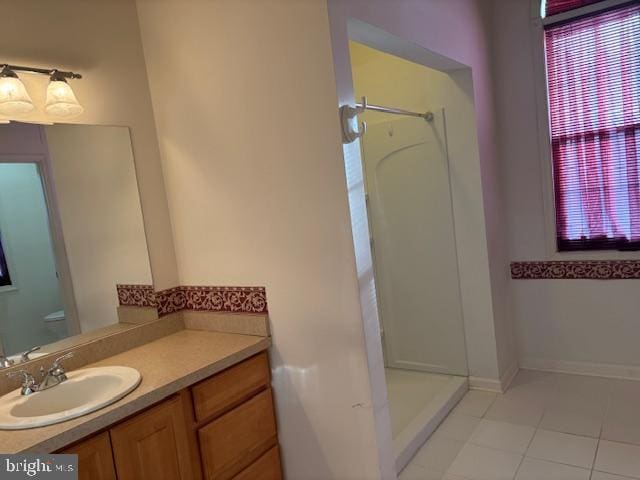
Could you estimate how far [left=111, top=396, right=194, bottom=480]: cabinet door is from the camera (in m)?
1.49

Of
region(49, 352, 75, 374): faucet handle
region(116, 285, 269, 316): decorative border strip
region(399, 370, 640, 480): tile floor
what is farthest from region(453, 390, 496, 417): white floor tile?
region(49, 352, 75, 374): faucet handle

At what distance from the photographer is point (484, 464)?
7.27 ft

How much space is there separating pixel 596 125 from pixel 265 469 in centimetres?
273

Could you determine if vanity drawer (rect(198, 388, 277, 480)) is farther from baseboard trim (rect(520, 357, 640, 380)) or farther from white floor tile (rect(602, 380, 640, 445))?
baseboard trim (rect(520, 357, 640, 380))

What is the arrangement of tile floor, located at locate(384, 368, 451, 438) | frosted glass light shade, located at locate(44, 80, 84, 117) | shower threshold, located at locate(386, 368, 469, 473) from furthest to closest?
tile floor, located at locate(384, 368, 451, 438) < shower threshold, located at locate(386, 368, 469, 473) < frosted glass light shade, located at locate(44, 80, 84, 117)

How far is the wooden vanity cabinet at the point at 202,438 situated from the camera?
1.46m

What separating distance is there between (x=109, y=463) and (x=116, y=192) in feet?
3.93

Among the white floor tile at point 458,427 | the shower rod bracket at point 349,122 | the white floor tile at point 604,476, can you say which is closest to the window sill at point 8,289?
the shower rod bracket at point 349,122

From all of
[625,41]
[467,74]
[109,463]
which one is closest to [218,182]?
[109,463]

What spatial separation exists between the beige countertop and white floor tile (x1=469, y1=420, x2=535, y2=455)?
1.31m

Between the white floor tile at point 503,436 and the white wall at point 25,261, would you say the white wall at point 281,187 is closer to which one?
the white wall at point 25,261

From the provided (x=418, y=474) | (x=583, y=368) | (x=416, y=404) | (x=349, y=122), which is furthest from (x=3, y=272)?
(x=583, y=368)

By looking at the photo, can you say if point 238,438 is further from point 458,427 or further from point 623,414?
point 623,414

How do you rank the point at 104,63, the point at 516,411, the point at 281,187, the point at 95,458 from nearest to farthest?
the point at 95,458 → the point at 281,187 → the point at 104,63 → the point at 516,411
